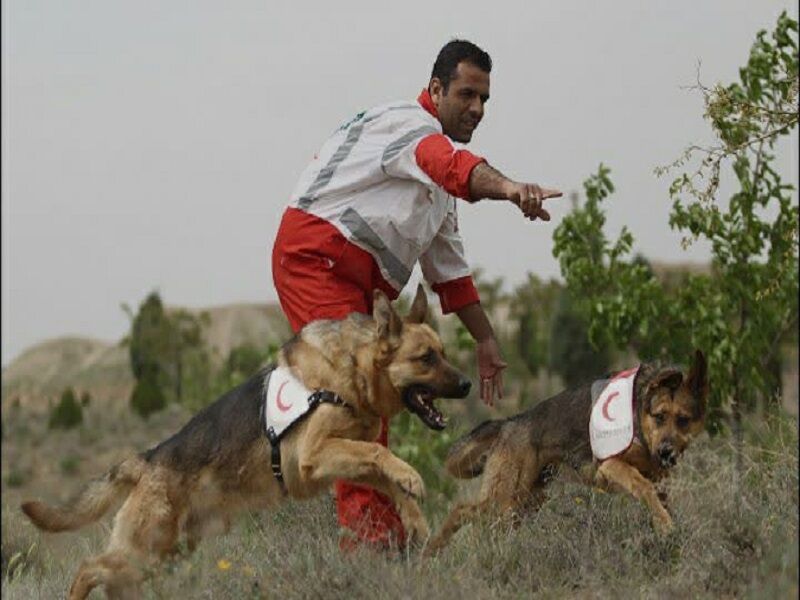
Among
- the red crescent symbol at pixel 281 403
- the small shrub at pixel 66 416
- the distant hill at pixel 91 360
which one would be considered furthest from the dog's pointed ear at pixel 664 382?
the distant hill at pixel 91 360

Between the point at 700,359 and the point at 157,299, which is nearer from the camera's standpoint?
the point at 700,359

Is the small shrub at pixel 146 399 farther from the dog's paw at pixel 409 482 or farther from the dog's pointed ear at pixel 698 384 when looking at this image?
the dog's paw at pixel 409 482

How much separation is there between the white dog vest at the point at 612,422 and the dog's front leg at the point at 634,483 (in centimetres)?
7

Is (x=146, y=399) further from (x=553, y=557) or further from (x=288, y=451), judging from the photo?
(x=553, y=557)

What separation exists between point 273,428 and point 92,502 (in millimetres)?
1230

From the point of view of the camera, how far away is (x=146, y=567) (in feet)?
21.6

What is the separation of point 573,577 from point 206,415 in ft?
6.69

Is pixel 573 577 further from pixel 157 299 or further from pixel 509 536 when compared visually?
pixel 157 299

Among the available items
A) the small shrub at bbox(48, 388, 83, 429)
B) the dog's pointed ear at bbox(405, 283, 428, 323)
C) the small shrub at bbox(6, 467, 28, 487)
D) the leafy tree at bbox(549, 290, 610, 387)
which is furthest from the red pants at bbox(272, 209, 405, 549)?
the small shrub at bbox(48, 388, 83, 429)

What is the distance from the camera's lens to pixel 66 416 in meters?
38.8

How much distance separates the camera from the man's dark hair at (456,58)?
7492 millimetres

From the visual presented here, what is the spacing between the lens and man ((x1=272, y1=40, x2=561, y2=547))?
23.7 ft

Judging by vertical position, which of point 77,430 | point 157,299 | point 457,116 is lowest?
point 77,430

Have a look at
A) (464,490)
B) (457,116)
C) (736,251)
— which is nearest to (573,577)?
(457,116)
